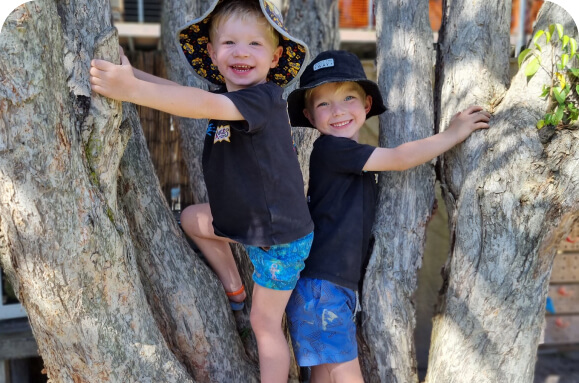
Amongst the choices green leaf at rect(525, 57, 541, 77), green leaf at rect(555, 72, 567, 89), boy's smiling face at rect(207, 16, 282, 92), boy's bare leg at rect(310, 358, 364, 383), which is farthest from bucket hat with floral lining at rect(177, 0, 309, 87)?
boy's bare leg at rect(310, 358, 364, 383)

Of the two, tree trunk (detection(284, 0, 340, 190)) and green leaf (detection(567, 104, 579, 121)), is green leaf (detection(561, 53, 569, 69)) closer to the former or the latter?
green leaf (detection(567, 104, 579, 121))

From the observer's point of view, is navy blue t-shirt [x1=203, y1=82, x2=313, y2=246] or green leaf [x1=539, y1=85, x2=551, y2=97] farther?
green leaf [x1=539, y1=85, x2=551, y2=97]

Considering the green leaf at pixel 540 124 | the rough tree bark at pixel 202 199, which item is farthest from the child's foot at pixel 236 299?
the green leaf at pixel 540 124

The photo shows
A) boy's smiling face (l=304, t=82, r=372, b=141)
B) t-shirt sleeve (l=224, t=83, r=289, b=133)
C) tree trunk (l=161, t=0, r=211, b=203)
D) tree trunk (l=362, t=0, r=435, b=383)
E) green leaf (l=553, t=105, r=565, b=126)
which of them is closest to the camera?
t-shirt sleeve (l=224, t=83, r=289, b=133)

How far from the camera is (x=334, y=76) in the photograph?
267 centimetres

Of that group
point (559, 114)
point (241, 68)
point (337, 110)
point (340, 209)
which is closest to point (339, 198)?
point (340, 209)

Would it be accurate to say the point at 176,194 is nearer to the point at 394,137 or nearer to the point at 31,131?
the point at 394,137

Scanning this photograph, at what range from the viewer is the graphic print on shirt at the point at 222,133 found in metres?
2.32

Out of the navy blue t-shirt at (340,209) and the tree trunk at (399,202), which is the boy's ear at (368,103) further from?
the navy blue t-shirt at (340,209)

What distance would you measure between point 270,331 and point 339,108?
1.05 meters

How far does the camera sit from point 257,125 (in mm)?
2197

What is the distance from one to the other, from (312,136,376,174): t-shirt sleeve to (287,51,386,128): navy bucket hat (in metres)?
0.24

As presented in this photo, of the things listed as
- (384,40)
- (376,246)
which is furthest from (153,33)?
(376,246)

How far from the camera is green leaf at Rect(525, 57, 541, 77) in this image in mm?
2564
